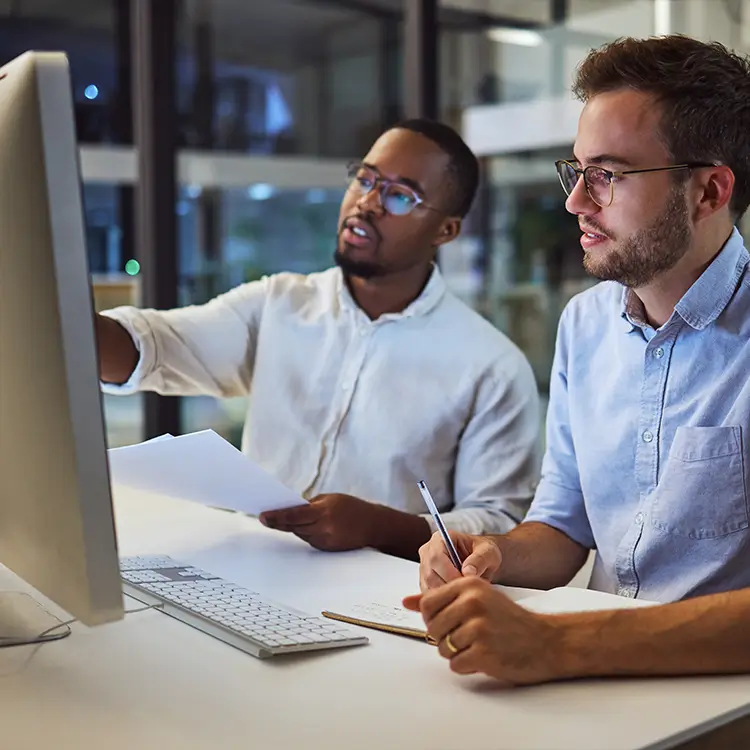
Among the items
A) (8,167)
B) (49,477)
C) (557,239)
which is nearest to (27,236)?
(8,167)

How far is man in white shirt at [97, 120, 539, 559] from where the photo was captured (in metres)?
2.04

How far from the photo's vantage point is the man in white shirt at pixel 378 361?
204 cm

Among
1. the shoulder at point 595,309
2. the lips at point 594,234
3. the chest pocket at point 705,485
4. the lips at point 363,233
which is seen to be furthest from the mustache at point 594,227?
the lips at point 363,233

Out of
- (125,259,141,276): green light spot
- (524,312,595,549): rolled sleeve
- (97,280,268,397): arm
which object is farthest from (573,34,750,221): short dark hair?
(125,259,141,276): green light spot

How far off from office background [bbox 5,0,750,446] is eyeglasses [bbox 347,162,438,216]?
919 millimetres

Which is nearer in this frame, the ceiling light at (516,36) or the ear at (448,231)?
the ear at (448,231)

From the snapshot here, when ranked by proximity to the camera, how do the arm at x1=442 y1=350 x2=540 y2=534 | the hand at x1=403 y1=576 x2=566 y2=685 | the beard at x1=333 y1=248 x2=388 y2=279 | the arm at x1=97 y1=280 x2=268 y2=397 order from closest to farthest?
the hand at x1=403 y1=576 x2=566 y2=685 < the arm at x1=442 y1=350 x2=540 y2=534 < the arm at x1=97 y1=280 x2=268 y2=397 < the beard at x1=333 y1=248 x2=388 y2=279

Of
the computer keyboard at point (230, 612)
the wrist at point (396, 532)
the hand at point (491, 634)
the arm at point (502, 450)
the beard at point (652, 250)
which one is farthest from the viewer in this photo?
the arm at point (502, 450)

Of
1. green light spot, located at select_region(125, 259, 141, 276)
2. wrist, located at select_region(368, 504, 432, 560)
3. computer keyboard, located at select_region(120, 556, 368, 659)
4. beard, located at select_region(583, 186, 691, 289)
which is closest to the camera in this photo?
computer keyboard, located at select_region(120, 556, 368, 659)

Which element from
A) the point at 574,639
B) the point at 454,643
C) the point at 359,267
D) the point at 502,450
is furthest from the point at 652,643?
the point at 359,267

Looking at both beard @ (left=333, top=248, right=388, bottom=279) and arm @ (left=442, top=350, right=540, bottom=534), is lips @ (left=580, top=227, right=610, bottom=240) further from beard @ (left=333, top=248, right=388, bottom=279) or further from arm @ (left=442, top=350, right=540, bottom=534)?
beard @ (left=333, top=248, right=388, bottom=279)

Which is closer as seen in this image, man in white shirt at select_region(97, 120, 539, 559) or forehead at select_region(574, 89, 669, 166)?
forehead at select_region(574, 89, 669, 166)

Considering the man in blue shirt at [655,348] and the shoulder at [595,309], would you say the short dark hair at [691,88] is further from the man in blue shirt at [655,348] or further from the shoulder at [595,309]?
the shoulder at [595,309]

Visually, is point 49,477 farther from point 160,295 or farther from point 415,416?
point 160,295
